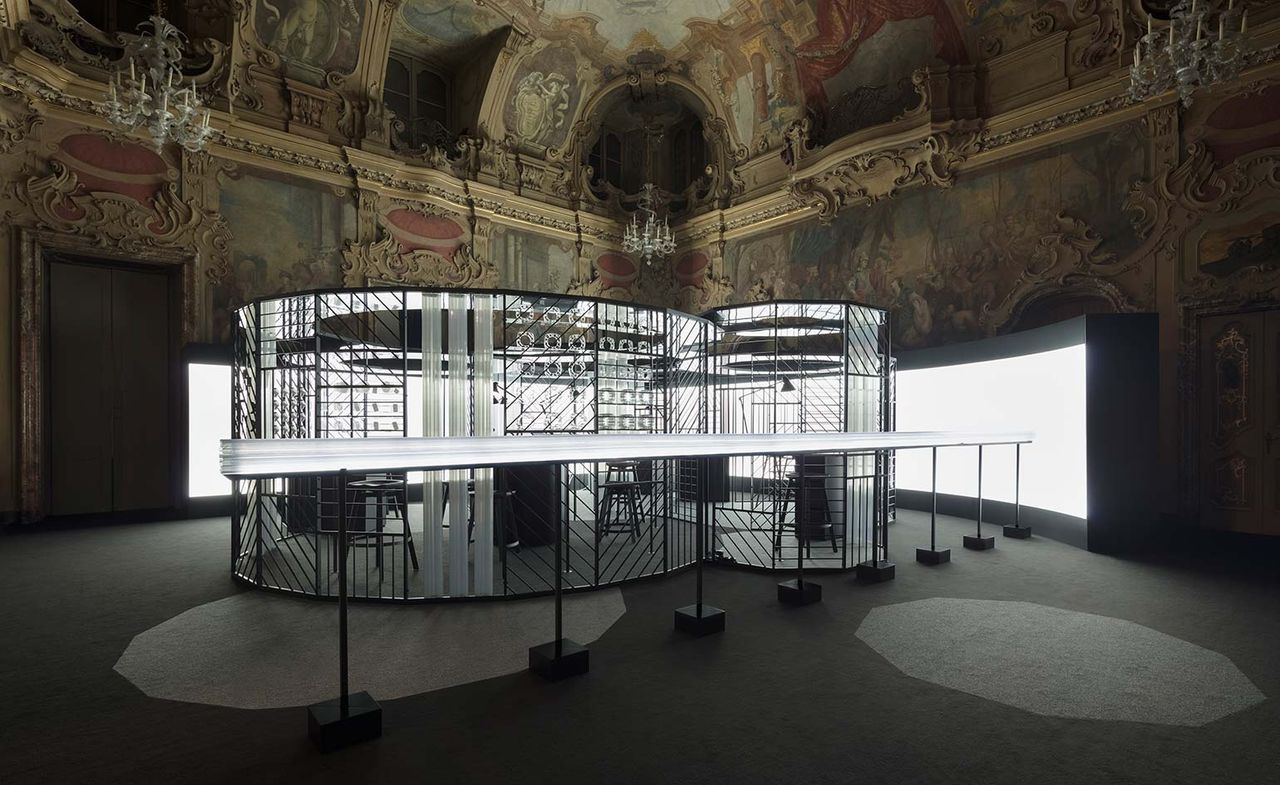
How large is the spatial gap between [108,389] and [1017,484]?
13.1 metres

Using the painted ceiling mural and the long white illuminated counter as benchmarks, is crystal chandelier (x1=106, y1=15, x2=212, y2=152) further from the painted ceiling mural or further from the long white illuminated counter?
the long white illuminated counter

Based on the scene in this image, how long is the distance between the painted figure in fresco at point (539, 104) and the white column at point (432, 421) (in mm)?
11243

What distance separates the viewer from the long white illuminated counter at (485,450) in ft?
9.70

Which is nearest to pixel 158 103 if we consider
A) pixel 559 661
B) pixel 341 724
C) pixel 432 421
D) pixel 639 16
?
pixel 432 421

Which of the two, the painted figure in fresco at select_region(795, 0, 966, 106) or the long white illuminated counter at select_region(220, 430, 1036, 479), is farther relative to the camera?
the painted figure in fresco at select_region(795, 0, 966, 106)

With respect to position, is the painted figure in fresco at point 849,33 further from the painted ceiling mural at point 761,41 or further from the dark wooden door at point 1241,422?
the dark wooden door at point 1241,422

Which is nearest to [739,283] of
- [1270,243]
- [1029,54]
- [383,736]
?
[1029,54]

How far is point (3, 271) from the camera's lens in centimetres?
872

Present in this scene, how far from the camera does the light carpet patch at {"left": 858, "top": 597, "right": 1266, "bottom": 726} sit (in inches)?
134

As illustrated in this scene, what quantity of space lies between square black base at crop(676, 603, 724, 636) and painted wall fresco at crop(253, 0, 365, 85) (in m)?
12.3

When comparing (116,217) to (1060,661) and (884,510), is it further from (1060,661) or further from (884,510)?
(1060,661)

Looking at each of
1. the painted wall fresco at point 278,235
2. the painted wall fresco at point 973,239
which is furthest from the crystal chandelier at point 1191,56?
the painted wall fresco at point 278,235

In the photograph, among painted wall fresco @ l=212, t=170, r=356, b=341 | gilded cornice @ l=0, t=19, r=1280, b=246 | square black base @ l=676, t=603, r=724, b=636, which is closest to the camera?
square black base @ l=676, t=603, r=724, b=636

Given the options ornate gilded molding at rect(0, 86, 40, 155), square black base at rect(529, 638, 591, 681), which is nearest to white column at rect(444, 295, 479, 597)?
square black base at rect(529, 638, 591, 681)
